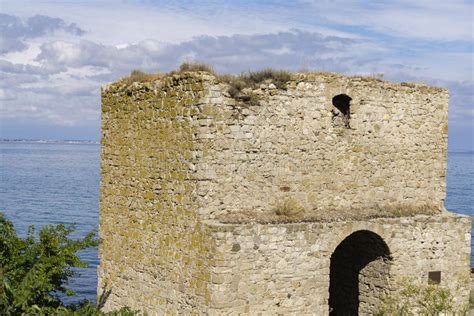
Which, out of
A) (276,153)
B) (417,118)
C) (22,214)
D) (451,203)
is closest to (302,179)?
(276,153)

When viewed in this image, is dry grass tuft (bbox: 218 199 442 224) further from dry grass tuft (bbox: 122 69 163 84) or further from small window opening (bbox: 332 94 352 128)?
dry grass tuft (bbox: 122 69 163 84)

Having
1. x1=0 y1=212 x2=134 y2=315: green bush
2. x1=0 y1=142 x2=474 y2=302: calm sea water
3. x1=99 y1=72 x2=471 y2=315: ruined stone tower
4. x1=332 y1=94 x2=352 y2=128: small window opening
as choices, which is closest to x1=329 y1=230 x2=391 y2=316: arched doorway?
x1=99 y1=72 x2=471 y2=315: ruined stone tower

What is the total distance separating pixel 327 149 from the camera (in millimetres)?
12070

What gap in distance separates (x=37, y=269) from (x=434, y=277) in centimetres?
803

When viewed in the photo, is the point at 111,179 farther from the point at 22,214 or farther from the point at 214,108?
the point at 22,214

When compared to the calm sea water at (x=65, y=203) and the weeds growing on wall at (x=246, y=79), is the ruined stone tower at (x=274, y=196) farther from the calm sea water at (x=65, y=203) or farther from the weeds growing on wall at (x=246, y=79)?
the calm sea water at (x=65, y=203)

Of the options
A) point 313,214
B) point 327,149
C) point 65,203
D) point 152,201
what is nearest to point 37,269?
point 152,201

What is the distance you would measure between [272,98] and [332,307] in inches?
220

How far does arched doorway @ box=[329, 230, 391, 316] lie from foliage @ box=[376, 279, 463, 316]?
31 cm

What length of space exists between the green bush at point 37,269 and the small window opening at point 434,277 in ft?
19.8

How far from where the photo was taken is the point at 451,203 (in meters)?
50.7

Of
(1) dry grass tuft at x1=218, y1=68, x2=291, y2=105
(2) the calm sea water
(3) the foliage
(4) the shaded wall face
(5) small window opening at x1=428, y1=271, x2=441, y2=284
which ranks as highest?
(1) dry grass tuft at x1=218, y1=68, x2=291, y2=105

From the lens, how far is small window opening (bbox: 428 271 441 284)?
1270cm

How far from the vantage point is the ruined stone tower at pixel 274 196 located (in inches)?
427
